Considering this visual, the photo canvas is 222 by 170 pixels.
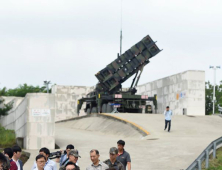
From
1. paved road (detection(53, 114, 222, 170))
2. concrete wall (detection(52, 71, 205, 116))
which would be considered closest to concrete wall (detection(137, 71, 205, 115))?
concrete wall (detection(52, 71, 205, 116))

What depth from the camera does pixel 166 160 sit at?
17547 mm

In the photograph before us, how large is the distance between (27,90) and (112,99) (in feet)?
204

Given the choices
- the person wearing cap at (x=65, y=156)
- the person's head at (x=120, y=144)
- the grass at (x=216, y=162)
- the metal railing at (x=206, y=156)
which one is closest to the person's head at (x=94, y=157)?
the person wearing cap at (x=65, y=156)

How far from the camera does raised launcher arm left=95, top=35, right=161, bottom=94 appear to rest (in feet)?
128

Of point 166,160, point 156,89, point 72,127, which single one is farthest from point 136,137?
point 156,89

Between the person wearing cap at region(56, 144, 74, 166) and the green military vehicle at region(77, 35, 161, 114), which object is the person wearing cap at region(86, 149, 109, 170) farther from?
the green military vehicle at region(77, 35, 161, 114)

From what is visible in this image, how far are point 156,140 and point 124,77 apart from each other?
59.1 ft

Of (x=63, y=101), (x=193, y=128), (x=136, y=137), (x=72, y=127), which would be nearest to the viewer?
(x=136, y=137)

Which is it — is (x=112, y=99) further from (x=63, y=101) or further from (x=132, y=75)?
(x=63, y=101)

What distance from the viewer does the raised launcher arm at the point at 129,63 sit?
39156 mm

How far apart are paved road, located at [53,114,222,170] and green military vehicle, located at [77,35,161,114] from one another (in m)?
3.85

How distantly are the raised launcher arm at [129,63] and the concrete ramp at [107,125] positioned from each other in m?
4.15

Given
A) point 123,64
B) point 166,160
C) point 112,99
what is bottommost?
point 166,160

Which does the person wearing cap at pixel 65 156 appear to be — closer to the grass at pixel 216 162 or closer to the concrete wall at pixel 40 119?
the grass at pixel 216 162
